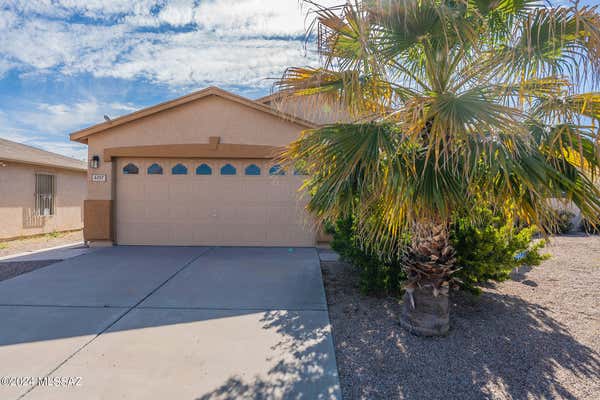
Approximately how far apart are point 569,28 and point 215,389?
4.93m

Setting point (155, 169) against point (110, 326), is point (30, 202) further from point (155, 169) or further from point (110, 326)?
point (110, 326)

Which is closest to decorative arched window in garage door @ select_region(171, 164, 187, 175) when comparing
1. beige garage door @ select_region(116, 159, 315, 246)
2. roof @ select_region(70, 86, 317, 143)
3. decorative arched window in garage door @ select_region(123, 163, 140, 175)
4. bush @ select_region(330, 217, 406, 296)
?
beige garage door @ select_region(116, 159, 315, 246)

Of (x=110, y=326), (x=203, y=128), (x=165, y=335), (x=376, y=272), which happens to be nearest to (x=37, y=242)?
(x=203, y=128)

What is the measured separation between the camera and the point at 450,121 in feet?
8.73

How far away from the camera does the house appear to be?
8953mm

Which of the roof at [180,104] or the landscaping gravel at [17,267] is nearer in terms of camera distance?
the landscaping gravel at [17,267]

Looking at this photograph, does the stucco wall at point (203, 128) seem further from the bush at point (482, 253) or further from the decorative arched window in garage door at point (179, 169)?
the bush at point (482, 253)

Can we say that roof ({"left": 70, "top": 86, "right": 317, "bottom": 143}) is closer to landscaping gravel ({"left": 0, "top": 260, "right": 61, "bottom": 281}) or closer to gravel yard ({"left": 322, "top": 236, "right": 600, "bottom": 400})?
landscaping gravel ({"left": 0, "top": 260, "right": 61, "bottom": 281})

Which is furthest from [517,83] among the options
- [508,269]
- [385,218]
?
[508,269]

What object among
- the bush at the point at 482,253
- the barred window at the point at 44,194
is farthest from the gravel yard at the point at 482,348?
the barred window at the point at 44,194

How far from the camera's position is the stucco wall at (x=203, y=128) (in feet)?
29.3

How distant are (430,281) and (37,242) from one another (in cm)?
1310

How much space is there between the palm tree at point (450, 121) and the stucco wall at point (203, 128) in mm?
5455

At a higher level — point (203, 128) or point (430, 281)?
point (203, 128)
